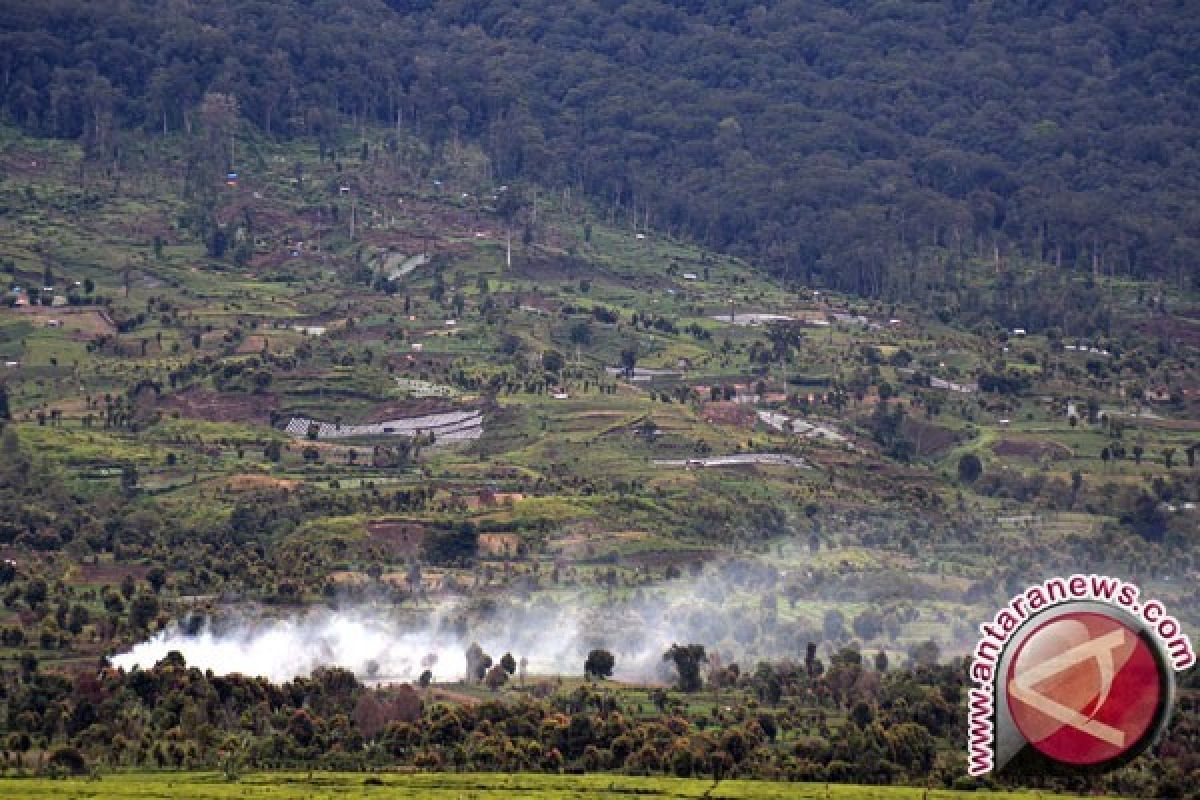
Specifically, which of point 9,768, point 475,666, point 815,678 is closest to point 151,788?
point 9,768

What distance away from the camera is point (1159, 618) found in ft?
185

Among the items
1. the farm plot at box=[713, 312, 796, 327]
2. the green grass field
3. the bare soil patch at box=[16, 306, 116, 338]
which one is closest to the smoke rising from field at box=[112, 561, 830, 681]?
the green grass field

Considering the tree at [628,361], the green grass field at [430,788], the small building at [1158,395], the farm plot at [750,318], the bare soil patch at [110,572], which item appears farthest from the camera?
the farm plot at [750,318]

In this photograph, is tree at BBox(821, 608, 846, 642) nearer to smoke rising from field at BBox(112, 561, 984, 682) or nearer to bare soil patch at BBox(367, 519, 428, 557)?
smoke rising from field at BBox(112, 561, 984, 682)

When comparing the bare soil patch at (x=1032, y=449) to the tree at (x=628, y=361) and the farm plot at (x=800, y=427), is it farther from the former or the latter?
the tree at (x=628, y=361)

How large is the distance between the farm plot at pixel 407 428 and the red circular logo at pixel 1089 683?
100 metres

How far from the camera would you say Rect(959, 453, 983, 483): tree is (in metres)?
164

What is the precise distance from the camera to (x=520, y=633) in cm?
11562

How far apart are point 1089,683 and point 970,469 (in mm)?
107836

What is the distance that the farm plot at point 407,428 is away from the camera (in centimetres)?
15625

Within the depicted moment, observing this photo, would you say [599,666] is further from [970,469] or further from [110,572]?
[970,469]

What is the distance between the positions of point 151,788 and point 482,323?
346 ft

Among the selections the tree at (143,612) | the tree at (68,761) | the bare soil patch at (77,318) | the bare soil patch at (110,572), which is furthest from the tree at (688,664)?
the bare soil patch at (77,318)

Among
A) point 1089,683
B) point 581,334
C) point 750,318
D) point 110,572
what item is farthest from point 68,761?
point 750,318
